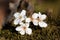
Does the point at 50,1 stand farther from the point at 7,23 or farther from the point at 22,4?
the point at 7,23

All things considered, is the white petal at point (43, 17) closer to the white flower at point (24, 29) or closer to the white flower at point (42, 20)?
the white flower at point (42, 20)

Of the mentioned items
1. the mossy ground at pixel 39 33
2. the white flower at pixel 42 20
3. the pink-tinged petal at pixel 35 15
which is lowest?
the mossy ground at pixel 39 33

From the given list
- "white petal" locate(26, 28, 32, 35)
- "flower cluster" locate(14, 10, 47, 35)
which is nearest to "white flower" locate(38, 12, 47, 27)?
"flower cluster" locate(14, 10, 47, 35)

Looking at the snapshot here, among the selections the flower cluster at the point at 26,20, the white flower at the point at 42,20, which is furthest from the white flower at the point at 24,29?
the white flower at the point at 42,20

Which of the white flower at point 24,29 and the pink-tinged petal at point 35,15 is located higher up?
the pink-tinged petal at point 35,15

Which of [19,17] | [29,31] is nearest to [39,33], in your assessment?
[29,31]

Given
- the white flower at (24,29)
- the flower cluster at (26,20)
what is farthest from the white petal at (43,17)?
the white flower at (24,29)

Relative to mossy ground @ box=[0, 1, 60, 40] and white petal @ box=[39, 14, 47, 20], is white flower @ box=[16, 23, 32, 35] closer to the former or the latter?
mossy ground @ box=[0, 1, 60, 40]

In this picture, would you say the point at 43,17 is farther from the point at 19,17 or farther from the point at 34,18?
the point at 19,17

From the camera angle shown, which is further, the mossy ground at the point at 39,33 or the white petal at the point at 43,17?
the white petal at the point at 43,17
